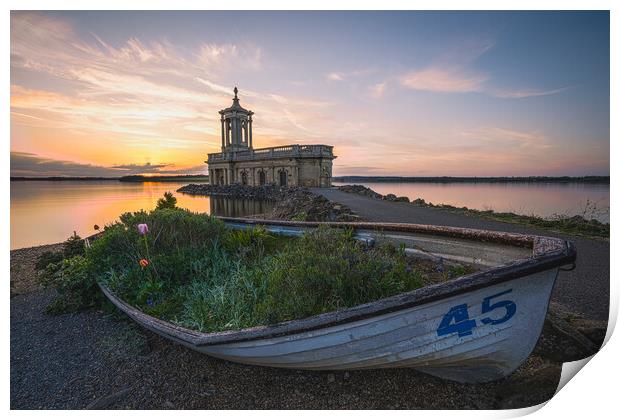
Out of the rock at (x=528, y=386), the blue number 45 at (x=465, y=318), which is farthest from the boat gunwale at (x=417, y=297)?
the rock at (x=528, y=386)

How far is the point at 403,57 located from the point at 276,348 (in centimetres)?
378

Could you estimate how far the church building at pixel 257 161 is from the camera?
69.8 feet

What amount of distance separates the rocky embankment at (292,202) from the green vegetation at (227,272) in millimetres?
2880

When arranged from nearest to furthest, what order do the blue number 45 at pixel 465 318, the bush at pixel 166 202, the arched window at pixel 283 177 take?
the blue number 45 at pixel 465 318
the bush at pixel 166 202
the arched window at pixel 283 177

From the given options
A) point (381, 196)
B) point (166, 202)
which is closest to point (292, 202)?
point (381, 196)

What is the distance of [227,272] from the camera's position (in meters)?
3.85

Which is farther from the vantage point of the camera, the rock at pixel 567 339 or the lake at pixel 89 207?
the lake at pixel 89 207

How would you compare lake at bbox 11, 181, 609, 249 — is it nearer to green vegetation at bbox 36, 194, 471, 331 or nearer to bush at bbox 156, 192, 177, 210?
bush at bbox 156, 192, 177, 210

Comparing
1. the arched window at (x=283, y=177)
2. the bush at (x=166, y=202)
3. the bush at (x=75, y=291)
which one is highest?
the arched window at (x=283, y=177)

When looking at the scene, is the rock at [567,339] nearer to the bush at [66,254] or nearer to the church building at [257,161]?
the bush at [66,254]

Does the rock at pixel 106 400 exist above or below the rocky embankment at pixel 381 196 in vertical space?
below

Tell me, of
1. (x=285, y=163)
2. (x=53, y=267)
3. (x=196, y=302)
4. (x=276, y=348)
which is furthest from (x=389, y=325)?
(x=285, y=163)
